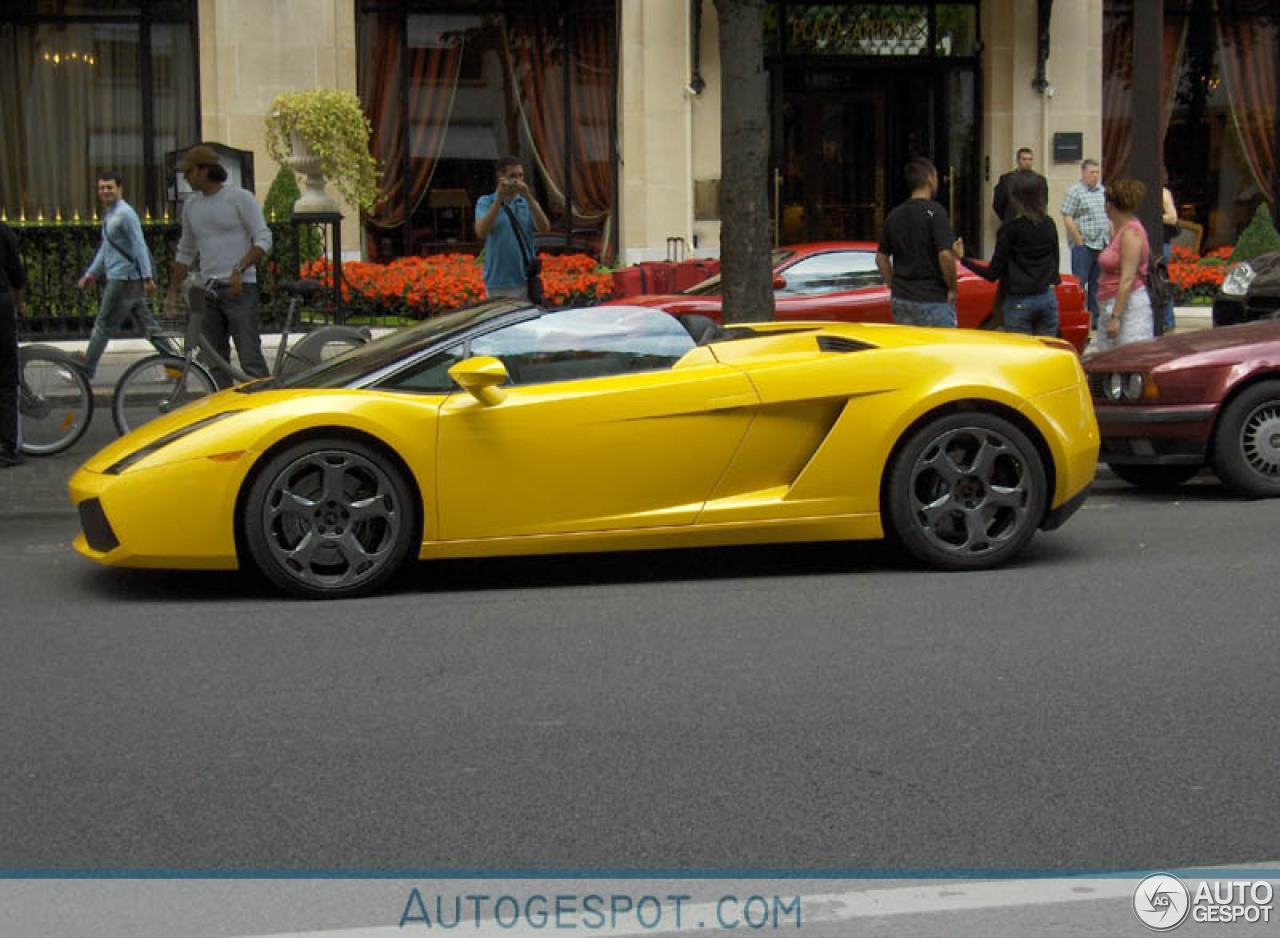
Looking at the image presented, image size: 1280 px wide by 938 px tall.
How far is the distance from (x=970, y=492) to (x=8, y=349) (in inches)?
244

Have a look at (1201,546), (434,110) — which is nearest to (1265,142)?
(434,110)

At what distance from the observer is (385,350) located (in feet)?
24.9

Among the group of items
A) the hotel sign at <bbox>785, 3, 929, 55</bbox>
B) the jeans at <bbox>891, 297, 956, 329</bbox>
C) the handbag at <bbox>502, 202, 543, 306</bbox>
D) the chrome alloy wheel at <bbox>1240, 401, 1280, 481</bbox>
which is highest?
the hotel sign at <bbox>785, 3, 929, 55</bbox>

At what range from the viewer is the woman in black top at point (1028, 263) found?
1101 centimetres

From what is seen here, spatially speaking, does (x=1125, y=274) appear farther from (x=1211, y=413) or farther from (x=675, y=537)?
(x=675, y=537)

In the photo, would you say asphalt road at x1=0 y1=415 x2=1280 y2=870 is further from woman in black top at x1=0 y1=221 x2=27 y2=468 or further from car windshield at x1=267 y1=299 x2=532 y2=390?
woman in black top at x1=0 y1=221 x2=27 y2=468

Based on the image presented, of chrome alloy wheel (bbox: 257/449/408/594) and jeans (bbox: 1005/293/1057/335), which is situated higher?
jeans (bbox: 1005/293/1057/335)

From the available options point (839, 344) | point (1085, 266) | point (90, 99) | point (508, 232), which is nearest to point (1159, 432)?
point (839, 344)

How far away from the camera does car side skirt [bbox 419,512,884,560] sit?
7.18 meters

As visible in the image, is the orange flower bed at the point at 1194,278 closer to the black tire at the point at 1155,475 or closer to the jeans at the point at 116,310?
the black tire at the point at 1155,475

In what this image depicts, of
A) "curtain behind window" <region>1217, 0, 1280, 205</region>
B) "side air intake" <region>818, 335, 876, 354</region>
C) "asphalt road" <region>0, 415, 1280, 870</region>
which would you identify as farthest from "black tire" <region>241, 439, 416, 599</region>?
"curtain behind window" <region>1217, 0, 1280, 205</region>

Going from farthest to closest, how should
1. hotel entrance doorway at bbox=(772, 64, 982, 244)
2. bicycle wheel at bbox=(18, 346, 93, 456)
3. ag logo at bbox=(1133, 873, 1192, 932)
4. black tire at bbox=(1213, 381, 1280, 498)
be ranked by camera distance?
hotel entrance doorway at bbox=(772, 64, 982, 244) < bicycle wheel at bbox=(18, 346, 93, 456) < black tire at bbox=(1213, 381, 1280, 498) < ag logo at bbox=(1133, 873, 1192, 932)

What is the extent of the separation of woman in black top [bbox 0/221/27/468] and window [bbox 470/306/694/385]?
15.2 feet

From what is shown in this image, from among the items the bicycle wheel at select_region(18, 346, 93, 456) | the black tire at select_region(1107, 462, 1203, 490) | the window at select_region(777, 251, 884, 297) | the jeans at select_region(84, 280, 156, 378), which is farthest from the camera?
the window at select_region(777, 251, 884, 297)
